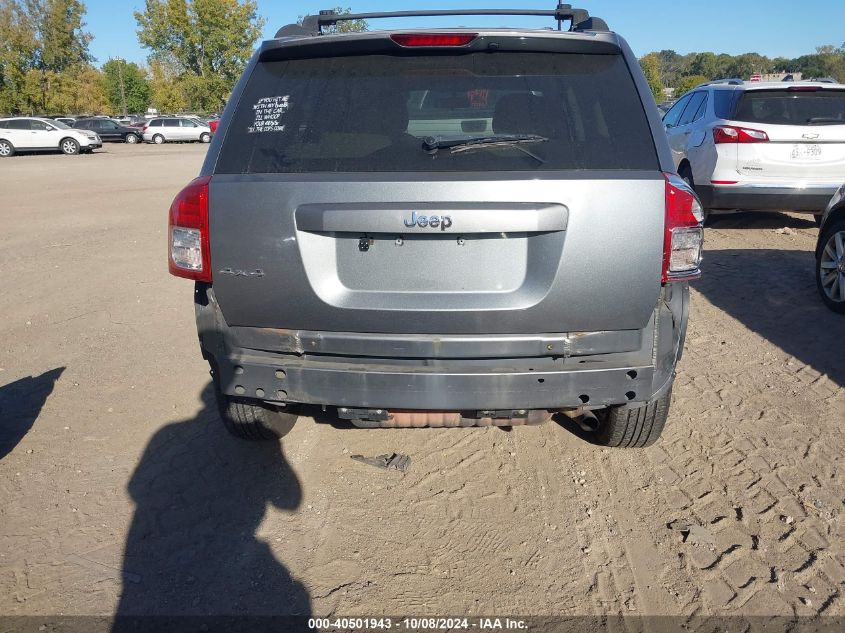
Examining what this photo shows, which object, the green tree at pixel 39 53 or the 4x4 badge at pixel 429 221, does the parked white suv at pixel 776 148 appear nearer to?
the 4x4 badge at pixel 429 221

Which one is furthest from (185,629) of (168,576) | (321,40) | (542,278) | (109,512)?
(321,40)

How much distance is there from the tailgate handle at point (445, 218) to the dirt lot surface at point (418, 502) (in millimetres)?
1370

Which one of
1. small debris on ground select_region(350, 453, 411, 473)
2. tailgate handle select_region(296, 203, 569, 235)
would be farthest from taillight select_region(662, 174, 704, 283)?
small debris on ground select_region(350, 453, 411, 473)

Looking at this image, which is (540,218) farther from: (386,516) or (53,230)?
(53,230)

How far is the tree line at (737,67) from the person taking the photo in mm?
61750

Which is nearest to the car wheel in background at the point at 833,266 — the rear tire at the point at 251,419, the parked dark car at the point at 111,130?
the rear tire at the point at 251,419

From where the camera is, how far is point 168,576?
9.11 feet

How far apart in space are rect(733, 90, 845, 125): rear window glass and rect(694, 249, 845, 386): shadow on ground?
5.11 ft

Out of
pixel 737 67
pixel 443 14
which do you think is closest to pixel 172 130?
pixel 443 14

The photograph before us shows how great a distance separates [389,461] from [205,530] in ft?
3.28

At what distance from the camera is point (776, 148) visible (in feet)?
26.2

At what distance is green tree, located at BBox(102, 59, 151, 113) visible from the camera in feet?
263

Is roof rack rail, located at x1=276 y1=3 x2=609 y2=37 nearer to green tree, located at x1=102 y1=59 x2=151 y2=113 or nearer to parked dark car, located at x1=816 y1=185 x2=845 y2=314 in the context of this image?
parked dark car, located at x1=816 y1=185 x2=845 y2=314

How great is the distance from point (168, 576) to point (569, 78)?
103 inches
